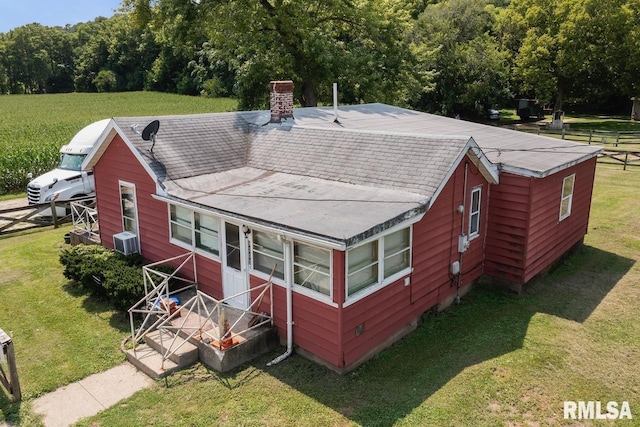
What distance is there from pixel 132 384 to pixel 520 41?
164 feet

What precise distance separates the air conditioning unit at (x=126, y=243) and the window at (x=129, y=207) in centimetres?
25

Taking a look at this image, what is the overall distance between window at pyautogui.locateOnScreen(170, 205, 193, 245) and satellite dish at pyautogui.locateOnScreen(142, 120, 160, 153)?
1.66 m

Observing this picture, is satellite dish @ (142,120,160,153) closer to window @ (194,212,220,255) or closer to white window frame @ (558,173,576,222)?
window @ (194,212,220,255)

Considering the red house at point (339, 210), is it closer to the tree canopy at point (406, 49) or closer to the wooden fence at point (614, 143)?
the tree canopy at point (406, 49)

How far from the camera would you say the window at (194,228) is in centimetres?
1075

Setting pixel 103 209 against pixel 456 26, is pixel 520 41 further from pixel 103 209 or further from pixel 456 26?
pixel 103 209

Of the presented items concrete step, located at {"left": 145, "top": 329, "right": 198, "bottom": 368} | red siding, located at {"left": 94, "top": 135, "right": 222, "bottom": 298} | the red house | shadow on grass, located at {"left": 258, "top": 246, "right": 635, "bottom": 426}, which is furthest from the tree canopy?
concrete step, located at {"left": 145, "top": 329, "right": 198, "bottom": 368}

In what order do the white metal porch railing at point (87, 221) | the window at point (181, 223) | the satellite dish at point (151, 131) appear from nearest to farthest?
the window at point (181, 223), the satellite dish at point (151, 131), the white metal porch railing at point (87, 221)

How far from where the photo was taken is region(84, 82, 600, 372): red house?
8805 mm

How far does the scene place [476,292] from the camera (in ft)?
39.9

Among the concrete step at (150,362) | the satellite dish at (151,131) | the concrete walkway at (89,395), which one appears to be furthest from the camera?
the satellite dish at (151,131)

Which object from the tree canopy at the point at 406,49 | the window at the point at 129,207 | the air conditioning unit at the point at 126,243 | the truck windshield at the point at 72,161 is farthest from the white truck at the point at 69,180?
the tree canopy at the point at 406,49

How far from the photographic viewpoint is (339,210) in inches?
361

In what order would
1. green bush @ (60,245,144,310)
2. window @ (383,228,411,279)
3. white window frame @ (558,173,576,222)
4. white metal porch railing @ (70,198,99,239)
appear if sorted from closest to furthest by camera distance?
1. window @ (383,228,411,279)
2. green bush @ (60,245,144,310)
3. white window frame @ (558,173,576,222)
4. white metal porch railing @ (70,198,99,239)
